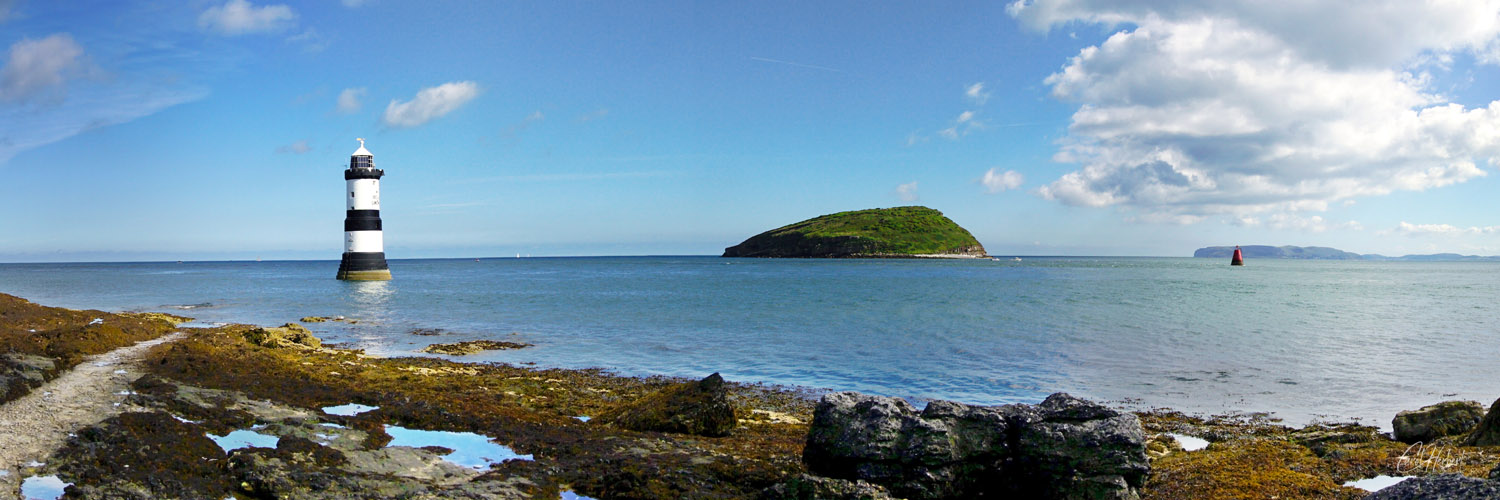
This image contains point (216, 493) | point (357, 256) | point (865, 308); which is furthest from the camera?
point (357, 256)

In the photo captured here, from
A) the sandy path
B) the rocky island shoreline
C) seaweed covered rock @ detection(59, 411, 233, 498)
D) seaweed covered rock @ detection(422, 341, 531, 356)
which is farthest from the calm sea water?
seaweed covered rock @ detection(59, 411, 233, 498)

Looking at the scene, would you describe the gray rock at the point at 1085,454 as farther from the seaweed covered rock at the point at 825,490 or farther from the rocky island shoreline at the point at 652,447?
the seaweed covered rock at the point at 825,490

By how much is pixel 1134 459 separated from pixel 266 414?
463 inches

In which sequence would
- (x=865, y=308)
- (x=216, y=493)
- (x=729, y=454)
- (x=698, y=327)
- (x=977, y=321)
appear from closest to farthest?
(x=216, y=493)
(x=729, y=454)
(x=698, y=327)
(x=977, y=321)
(x=865, y=308)

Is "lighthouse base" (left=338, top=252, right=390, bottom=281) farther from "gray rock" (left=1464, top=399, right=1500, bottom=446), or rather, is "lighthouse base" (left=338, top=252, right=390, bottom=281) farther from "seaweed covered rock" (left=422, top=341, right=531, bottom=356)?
"gray rock" (left=1464, top=399, right=1500, bottom=446)

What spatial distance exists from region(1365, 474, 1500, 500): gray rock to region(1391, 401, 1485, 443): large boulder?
294 inches

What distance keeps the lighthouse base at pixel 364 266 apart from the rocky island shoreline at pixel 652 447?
5843 cm

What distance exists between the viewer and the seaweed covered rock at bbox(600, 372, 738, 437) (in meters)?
12.7

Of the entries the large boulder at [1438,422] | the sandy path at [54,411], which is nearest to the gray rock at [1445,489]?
the large boulder at [1438,422]

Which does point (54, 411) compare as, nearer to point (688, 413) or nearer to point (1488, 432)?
point (688, 413)

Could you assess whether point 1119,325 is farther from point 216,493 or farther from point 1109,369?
point 216,493

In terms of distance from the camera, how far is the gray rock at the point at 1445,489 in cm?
698

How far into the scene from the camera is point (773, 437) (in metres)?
13.1

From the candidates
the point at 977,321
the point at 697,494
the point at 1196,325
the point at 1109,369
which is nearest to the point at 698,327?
the point at 977,321
